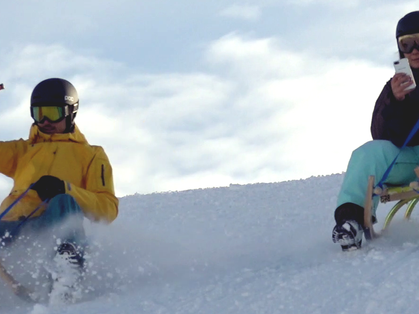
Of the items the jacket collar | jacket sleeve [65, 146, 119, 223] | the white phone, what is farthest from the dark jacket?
the jacket collar

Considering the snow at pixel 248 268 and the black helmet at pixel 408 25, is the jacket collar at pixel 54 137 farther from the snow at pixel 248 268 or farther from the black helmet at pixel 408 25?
the black helmet at pixel 408 25

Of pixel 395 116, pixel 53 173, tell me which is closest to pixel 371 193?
pixel 395 116

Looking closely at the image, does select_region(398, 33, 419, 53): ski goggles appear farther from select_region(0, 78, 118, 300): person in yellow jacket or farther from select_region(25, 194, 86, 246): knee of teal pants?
select_region(25, 194, 86, 246): knee of teal pants

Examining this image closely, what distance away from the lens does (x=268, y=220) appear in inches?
231

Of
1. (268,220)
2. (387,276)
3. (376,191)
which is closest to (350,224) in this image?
(376,191)

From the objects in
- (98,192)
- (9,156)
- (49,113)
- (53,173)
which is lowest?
(98,192)

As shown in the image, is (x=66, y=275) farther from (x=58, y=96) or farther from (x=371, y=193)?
(x=371, y=193)

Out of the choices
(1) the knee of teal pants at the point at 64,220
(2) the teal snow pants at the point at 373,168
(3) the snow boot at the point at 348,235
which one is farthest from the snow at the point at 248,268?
(2) the teal snow pants at the point at 373,168

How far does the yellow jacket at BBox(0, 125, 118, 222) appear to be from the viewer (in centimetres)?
412

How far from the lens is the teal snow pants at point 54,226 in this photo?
3.79 m

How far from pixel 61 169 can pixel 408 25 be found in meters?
1.88

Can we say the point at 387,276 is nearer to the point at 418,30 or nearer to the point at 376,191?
the point at 376,191

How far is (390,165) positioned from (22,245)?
1783 mm

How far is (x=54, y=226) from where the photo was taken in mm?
3850
